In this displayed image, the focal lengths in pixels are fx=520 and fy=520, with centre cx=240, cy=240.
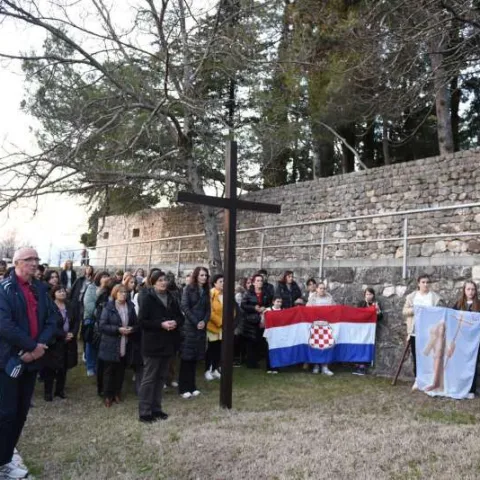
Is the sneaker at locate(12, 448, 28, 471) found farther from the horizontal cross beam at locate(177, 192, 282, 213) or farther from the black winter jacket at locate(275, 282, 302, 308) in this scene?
the black winter jacket at locate(275, 282, 302, 308)

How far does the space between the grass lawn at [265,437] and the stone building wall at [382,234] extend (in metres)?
1.90

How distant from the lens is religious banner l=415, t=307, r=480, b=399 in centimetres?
630

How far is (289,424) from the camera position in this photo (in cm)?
481

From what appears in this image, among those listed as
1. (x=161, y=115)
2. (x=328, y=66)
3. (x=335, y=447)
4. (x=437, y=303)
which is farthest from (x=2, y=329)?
(x=328, y=66)

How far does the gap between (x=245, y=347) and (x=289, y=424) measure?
394 centimetres

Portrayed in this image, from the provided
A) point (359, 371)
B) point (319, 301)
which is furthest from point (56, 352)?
point (359, 371)

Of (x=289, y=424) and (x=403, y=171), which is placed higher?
(x=403, y=171)

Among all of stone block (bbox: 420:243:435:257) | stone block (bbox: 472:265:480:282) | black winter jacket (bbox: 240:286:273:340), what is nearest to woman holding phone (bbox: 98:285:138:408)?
black winter jacket (bbox: 240:286:273:340)

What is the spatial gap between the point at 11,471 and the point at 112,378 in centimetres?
250

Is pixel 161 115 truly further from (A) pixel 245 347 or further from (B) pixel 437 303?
(B) pixel 437 303

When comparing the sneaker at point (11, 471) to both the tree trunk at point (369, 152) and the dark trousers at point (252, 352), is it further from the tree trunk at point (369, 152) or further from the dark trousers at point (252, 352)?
the tree trunk at point (369, 152)

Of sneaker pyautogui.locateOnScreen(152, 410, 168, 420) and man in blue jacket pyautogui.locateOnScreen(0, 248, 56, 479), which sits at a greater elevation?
man in blue jacket pyautogui.locateOnScreen(0, 248, 56, 479)

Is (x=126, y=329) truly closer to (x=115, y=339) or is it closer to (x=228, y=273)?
(x=115, y=339)

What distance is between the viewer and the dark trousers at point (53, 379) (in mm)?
6293
